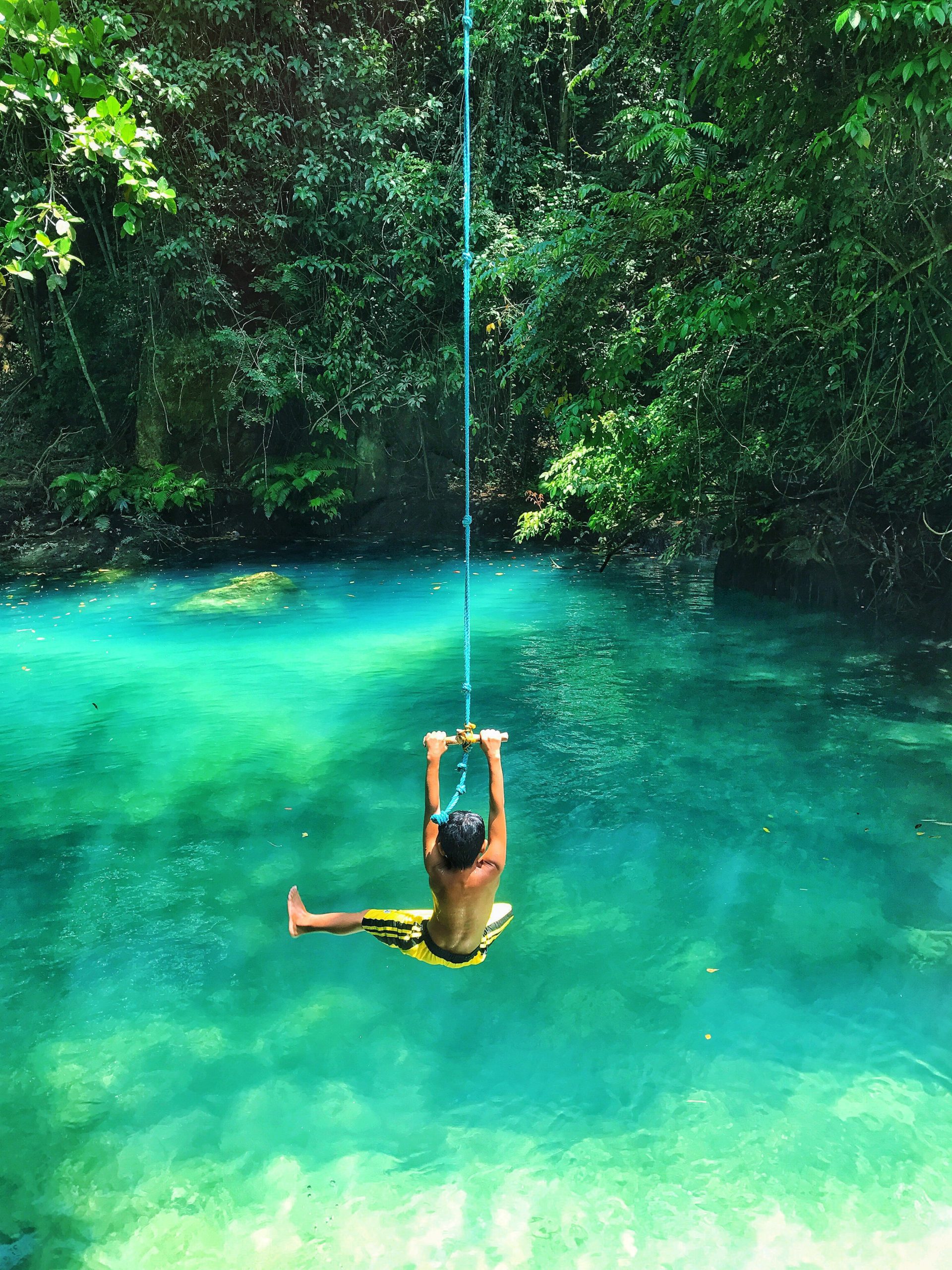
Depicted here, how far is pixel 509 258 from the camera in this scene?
28.4 ft

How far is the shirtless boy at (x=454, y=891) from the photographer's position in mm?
3217

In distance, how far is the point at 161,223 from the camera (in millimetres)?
13469

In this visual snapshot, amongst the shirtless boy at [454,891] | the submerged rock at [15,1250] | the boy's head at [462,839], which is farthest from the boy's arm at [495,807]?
→ the submerged rock at [15,1250]

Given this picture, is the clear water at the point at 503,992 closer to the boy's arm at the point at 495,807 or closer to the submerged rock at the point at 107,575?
the boy's arm at the point at 495,807

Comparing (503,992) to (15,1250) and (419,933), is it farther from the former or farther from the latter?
(15,1250)

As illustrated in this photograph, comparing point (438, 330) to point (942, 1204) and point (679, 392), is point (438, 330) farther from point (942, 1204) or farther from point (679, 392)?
point (942, 1204)

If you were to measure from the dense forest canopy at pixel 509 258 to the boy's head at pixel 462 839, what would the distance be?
3.60 m

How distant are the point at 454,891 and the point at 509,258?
708 cm

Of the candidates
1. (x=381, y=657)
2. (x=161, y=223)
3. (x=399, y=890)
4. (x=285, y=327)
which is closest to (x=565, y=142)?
(x=285, y=327)

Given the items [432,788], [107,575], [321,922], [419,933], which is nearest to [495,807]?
[432,788]

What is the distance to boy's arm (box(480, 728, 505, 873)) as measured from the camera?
3.35 metres

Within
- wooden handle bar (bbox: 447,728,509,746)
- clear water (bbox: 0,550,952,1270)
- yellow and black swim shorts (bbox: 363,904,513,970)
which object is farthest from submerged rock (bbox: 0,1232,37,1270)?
wooden handle bar (bbox: 447,728,509,746)

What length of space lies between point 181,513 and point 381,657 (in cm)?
790

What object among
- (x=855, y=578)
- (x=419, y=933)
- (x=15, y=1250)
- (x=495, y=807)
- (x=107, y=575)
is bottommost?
(x=15, y=1250)
